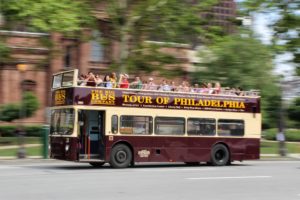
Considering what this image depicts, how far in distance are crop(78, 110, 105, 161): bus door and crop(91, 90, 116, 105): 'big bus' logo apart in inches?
15.3

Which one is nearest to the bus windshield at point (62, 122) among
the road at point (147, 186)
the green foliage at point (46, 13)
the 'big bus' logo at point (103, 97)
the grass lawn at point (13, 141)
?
the 'big bus' logo at point (103, 97)

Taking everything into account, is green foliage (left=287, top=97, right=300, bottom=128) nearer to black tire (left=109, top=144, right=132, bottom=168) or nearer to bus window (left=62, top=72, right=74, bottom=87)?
black tire (left=109, top=144, right=132, bottom=168)

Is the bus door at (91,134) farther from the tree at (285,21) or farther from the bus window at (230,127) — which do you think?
Answer: the tree at (285,21)

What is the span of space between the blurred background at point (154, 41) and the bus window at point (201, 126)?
22.7 feet

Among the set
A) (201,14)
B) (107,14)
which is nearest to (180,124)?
(107,14)

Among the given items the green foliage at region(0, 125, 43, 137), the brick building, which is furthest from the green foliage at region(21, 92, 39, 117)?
the brick building

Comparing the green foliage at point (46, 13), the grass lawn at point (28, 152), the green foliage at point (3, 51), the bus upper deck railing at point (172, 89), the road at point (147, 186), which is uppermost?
the green foliage at point (46, 13)

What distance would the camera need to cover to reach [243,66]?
121 ft

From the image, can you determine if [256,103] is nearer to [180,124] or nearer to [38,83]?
[180,124]

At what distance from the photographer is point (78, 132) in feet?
64.4

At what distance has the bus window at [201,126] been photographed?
2219cm

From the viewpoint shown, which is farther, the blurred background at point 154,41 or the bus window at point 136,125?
the blurred background at point 154,41

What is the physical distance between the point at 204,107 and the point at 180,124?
129 cm

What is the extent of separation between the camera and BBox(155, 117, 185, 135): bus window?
70.3 feet
